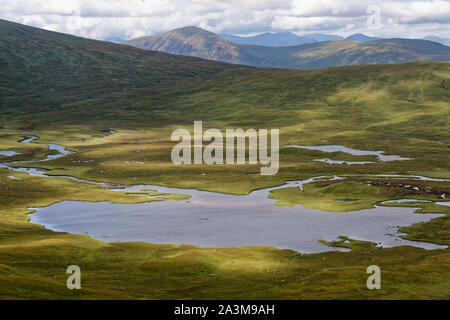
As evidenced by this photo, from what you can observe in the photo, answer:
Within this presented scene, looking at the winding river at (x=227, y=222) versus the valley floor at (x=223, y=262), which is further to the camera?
the winding river at (x=227, y=222)

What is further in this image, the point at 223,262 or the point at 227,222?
the point at 227,222

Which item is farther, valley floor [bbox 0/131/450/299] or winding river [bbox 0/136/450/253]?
winding river [bbox 0/136/450/253]

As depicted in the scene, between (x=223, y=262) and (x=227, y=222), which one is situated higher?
(x=223, y=262)

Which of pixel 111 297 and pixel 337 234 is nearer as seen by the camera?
pixel 111 297
